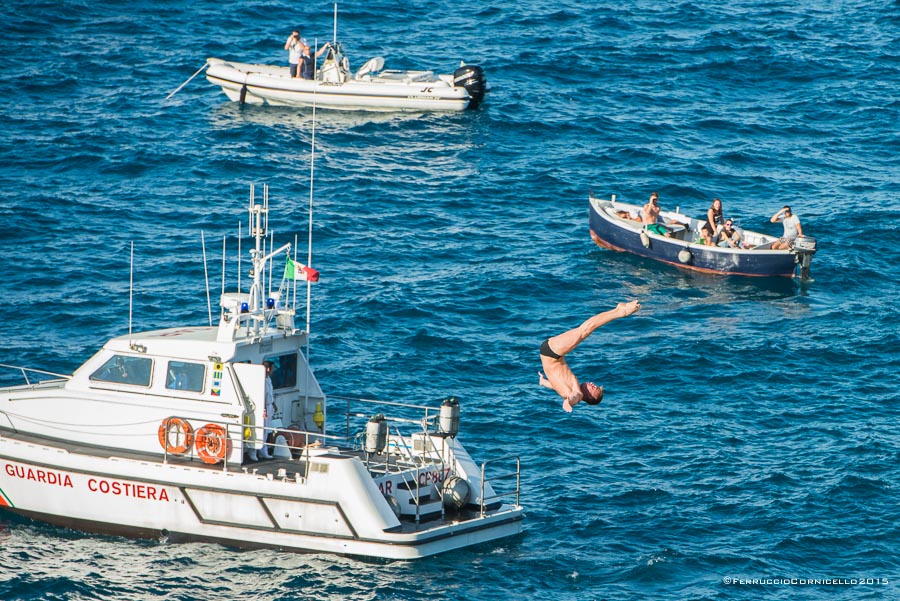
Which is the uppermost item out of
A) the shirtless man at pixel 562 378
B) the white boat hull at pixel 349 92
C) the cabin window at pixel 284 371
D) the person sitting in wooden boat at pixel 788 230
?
the white boat hull at pixel 349 92

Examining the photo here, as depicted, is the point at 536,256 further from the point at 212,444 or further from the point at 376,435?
the point at 212,444

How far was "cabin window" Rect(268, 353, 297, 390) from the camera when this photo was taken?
27.7m

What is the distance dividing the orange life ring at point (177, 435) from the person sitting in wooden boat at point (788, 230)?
69.6 feet

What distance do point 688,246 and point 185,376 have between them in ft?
63.1

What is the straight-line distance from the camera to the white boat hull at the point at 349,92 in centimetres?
5269

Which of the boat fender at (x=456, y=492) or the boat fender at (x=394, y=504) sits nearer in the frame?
the boat fender at (x=394, y=504)

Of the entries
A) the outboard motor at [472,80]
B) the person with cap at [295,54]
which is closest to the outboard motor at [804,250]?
the outboard motor at [472,80]

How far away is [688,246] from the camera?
137 ft

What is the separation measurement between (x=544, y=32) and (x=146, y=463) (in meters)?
40.2

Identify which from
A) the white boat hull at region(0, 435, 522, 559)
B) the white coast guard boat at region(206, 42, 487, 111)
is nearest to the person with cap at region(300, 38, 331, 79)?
the white coast guard boat at region(206, 42, 487, 111)

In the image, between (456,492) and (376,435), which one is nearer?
(376,435)

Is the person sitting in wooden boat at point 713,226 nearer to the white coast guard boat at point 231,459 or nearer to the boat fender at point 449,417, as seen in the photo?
the white coast guard boat at point 231,459

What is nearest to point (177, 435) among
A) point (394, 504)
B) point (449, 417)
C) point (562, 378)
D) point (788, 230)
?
point (394, 504)

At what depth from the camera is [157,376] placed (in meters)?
27.0
